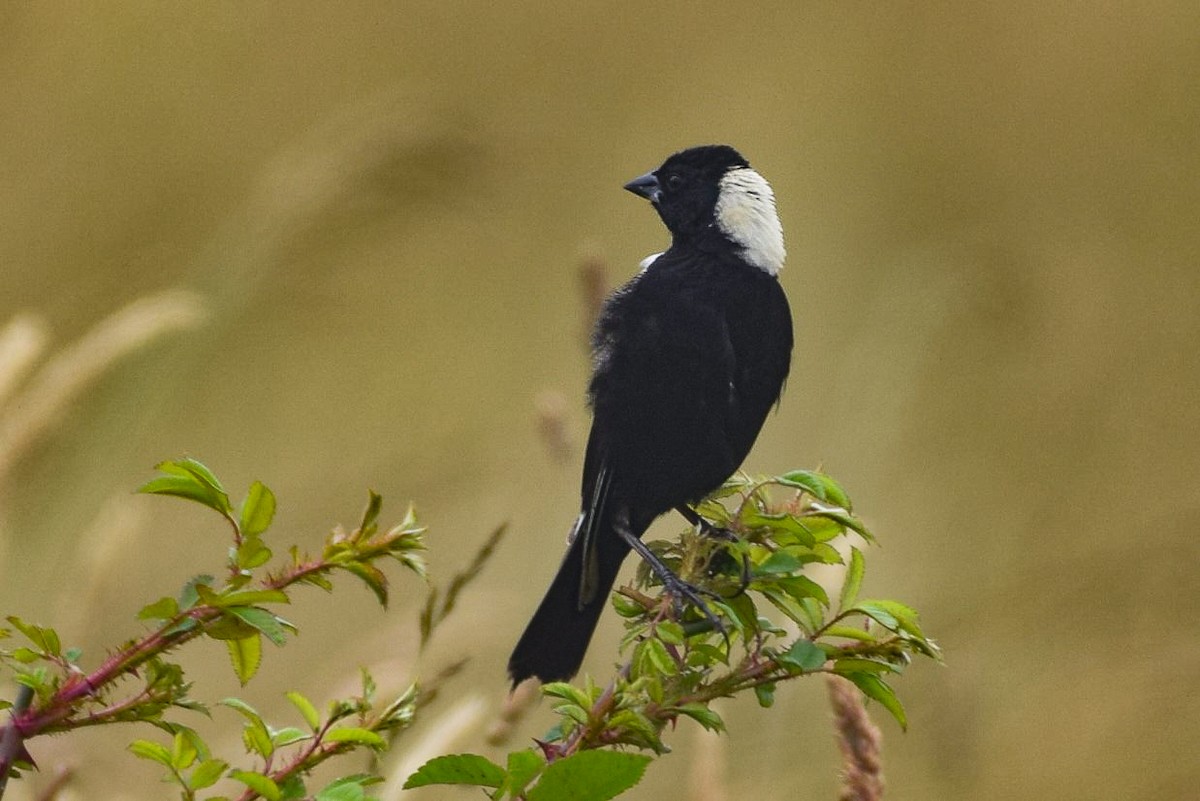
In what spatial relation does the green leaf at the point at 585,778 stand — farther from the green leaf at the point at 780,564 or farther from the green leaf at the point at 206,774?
the green leaf at the point at 780,564

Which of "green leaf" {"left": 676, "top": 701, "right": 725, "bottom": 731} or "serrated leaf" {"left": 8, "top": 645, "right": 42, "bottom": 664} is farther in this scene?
"green leaf" {"left": 676, "top": 701, "right": 725, "bottom": 731}

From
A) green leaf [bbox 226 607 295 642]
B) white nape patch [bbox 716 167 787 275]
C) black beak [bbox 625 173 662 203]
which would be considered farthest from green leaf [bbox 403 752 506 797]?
black beak [bbox 625 173 662 203]

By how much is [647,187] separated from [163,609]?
2511 mm

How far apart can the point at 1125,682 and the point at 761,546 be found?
72.0 inches

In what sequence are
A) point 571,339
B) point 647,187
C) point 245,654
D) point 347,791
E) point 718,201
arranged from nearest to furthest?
point 347,791, point 245,654, point 718,201, point 647,187, point 571,339

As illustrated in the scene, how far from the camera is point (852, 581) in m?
1.42

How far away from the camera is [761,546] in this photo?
1.54 metres

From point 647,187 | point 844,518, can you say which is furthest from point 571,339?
point 844,518

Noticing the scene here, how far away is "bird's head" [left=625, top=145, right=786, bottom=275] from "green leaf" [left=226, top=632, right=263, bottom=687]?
6.42 feet

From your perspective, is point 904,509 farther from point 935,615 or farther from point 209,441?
point 209,441

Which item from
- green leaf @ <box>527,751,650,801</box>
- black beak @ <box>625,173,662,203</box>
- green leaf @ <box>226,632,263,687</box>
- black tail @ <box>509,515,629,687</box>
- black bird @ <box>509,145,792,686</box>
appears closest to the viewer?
green leaf @ <box>527,751,650,801</box>

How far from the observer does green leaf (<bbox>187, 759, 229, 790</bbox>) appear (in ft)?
3.57

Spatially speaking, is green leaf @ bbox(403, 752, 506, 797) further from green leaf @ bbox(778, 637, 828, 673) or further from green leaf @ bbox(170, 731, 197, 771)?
green leaf @ bbox(778, 637, 828, 673)

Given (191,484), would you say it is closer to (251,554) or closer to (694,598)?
(251,554)
